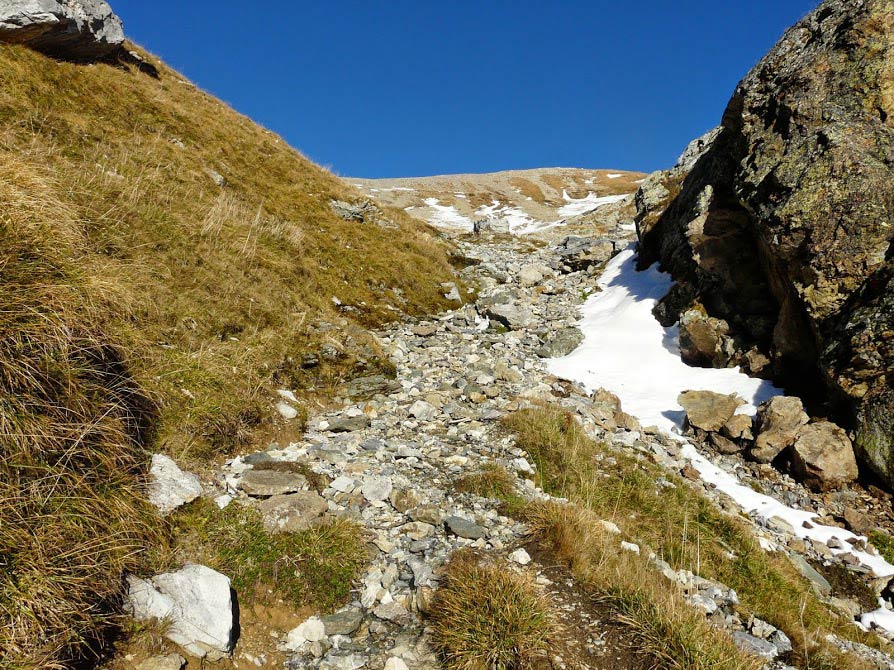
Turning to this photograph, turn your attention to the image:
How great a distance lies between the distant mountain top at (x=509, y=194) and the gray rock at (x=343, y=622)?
173 feet

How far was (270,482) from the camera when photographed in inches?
250

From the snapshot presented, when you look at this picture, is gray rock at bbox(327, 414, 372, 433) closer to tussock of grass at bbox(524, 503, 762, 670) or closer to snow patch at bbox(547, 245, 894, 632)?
tussock of grass at bbox(524, 503, 762, 670)

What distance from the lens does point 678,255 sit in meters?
19.1

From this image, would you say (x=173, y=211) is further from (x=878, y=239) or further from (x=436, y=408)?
(x=878, y=239)

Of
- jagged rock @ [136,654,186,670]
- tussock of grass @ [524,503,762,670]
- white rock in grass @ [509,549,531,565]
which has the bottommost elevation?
jagged rock @ [136,654,186,670]

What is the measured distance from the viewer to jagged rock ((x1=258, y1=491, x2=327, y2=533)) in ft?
18.5

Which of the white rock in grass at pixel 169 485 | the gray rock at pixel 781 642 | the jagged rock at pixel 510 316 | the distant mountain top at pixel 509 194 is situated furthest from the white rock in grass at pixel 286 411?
the distant mountain top at pixel 509 194

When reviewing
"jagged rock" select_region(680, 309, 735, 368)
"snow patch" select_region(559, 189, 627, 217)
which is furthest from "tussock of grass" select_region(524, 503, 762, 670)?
"snow patch" select_region(559, 189, 627, 217)

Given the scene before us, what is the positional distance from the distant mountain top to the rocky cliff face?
3923cm

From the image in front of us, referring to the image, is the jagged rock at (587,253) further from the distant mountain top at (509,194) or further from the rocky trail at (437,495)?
the distant mountain top at (509,194)

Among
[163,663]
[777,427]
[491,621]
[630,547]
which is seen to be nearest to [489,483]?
[630,547]

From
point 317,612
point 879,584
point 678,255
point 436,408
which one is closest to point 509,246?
point 678,255

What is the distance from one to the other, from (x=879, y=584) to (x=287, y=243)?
55.2ft

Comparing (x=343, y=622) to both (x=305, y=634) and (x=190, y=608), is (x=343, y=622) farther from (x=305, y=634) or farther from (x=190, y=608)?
(x=190, y=608)
